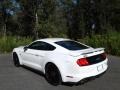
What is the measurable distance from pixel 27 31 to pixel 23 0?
20.0ft

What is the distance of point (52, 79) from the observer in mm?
8133

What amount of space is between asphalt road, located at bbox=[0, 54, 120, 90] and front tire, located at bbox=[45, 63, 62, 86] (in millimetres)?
165

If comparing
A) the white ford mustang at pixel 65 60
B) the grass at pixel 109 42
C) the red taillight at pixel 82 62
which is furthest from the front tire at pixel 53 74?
the grass at pixel 109 42

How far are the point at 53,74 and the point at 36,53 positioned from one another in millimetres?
1265

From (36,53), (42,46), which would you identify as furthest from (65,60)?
(36,53)

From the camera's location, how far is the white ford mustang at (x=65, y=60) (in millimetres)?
7320

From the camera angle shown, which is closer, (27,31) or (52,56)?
(52,56)

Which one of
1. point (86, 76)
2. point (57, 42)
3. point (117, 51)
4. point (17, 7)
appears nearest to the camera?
point (86, 76)

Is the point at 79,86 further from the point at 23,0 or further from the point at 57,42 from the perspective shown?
the point at 23,0

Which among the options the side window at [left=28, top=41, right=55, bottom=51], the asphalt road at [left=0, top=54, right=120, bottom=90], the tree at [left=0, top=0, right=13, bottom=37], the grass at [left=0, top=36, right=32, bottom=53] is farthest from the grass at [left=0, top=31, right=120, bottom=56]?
the tree at [left=0, top=0, right=13, bottom=37]

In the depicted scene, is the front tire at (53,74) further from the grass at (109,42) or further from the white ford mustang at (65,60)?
the grass at (109,42)

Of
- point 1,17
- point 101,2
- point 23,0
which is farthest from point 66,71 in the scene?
point 101,2

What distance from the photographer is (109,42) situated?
14.6 metres

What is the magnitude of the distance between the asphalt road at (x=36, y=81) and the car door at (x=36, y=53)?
1.63 feet
